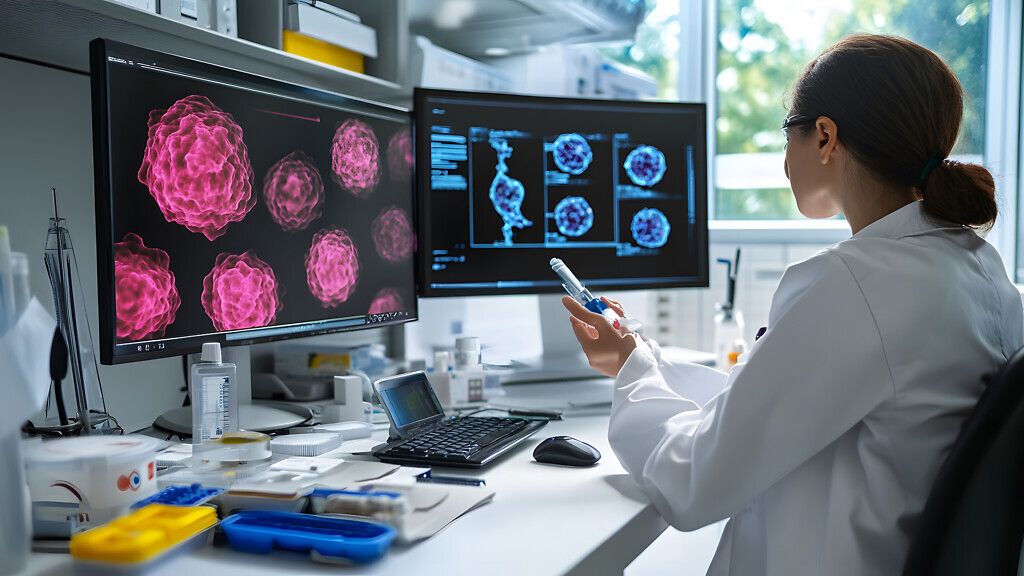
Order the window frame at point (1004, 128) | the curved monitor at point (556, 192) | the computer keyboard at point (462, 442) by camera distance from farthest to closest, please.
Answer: the window frame at point (1004, 128) → the curved monitor at point (556, 192) → the computer keyboard at point (462, 442)

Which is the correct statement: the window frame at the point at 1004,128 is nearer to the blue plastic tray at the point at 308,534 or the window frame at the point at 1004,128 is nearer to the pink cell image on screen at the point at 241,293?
the pink cell image on screen at the point at 241,293

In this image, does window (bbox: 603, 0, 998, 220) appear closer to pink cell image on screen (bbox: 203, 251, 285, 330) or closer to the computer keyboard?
the computer keyboard

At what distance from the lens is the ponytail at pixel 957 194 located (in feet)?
2.85

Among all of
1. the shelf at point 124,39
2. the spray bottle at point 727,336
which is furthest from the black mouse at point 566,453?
the spray bottle at point 727,336

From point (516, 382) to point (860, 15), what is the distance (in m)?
1.77

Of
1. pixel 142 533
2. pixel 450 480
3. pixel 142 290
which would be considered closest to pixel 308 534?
pixel 142 533

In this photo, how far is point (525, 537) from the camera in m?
0.74

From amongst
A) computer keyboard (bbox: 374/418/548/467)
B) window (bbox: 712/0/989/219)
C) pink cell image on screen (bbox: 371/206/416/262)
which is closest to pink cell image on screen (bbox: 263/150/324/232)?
pink cell image on screen (bbox: 371/206/416/262)

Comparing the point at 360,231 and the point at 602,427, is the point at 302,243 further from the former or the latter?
the point at 602,427

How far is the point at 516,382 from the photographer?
1.58 meters

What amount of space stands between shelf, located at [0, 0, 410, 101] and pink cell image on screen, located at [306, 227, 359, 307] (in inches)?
11.9

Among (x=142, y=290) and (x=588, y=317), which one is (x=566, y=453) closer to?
(x=588, y=317)

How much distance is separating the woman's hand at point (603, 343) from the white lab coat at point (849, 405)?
0.86 ft

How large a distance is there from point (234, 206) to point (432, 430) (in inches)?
17.0
